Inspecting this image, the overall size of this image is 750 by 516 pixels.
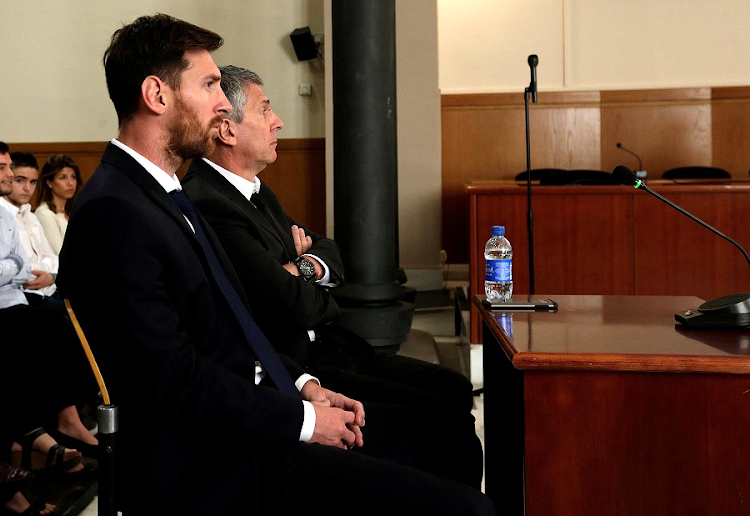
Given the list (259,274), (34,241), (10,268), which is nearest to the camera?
A: (259,274)

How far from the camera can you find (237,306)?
1430mm

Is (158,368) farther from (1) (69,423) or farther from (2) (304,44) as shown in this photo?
(2) (304,44)

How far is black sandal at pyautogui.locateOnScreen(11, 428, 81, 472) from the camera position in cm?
270

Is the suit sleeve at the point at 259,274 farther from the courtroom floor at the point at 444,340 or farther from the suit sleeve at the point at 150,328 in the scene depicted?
the courtroom floor at the point at 444,340

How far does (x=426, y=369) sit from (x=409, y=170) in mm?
4381

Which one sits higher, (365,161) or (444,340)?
(365,161)

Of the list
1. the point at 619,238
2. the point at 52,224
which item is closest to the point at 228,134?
the point at 619,238

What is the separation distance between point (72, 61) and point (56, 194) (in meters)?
3.06

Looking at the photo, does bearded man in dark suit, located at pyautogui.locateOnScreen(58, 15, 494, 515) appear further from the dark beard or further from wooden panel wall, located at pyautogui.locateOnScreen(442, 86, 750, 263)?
wooden panel wall, located at pyautogui.locateOnScreen(442, 86, 750, 263)

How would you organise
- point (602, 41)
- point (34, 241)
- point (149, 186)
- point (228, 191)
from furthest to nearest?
point (602, 41) → point (34, 241) → point (228, 191) → point (149, 186)

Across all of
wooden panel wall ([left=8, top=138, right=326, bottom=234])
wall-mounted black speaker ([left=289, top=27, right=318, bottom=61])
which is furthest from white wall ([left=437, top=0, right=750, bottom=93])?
wooden panel wall ([left=8, top=138, right=326, bottom=234])

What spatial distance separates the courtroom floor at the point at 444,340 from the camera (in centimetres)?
382

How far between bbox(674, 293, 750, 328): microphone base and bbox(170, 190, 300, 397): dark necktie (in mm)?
848

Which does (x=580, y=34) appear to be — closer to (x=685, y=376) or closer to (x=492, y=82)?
(x=492, y=82)
